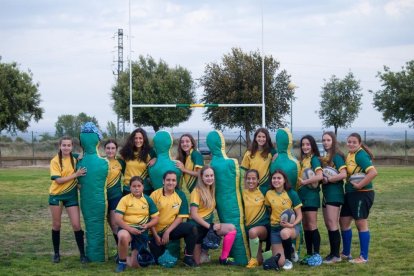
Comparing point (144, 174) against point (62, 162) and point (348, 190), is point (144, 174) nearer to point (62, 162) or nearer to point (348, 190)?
point (62, 162)

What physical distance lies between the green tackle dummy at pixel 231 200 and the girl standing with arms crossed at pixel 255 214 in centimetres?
8

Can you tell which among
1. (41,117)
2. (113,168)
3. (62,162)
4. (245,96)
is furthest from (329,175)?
(41,117)

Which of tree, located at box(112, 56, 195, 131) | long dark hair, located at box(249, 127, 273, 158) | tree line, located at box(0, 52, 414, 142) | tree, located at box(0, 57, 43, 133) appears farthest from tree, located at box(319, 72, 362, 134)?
long dark hair, located at box(249, 127, 273, 158)

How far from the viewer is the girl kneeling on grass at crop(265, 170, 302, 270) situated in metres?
7.32

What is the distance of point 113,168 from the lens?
314 inches

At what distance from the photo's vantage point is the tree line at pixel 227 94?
103 feet

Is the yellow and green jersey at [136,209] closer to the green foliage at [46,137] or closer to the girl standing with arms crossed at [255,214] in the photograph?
the girl standing with arms crossed at [255,214]

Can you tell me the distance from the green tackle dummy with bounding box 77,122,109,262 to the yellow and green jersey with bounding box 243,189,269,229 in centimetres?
169

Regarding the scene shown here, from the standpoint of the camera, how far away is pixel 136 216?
7.38 m

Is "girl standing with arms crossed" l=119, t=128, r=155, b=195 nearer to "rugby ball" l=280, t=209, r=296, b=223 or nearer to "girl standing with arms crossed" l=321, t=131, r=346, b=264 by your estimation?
"rugby ball" l=280, t=209, r=296, b=223

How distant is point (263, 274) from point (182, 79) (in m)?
28.9

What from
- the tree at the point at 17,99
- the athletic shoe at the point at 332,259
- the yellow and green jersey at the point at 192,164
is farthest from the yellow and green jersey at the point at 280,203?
the tree at the point at 17,99

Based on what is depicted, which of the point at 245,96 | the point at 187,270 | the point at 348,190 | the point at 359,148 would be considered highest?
the point at 245,96

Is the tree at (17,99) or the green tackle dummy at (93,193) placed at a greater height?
the tree at (17,99)
